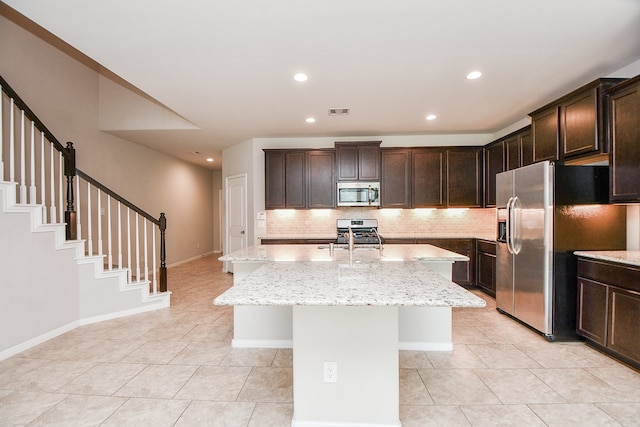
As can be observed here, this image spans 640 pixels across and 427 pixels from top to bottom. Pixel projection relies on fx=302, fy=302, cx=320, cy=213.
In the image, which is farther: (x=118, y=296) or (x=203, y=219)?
(x=203, y=219)

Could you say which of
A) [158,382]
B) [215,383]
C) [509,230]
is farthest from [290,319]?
[509,230]

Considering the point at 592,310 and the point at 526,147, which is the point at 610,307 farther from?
the point at 526,147

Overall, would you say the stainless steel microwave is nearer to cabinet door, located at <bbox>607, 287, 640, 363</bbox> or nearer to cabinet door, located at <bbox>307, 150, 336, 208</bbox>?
cabinet door, located at <bbox>307, 150, 336, 208</bbox>

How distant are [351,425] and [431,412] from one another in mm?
574

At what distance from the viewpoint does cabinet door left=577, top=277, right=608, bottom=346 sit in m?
2.63

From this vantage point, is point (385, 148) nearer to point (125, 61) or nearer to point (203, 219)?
point (125, 61)

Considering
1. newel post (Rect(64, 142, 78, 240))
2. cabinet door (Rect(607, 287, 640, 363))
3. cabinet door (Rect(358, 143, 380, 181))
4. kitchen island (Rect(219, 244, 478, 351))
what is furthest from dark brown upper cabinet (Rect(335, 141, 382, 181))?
newel post (Rect(64, 142, 78, 240))

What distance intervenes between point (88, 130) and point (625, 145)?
21.8ft

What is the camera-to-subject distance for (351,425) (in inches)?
67.2

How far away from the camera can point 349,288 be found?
1.57 meters

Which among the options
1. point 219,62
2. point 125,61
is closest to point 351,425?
point 219,62

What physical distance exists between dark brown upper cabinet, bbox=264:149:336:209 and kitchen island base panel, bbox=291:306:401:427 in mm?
3501

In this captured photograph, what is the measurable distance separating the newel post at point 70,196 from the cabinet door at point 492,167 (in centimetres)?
564

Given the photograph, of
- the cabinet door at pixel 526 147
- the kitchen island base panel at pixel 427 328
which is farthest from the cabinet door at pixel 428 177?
the kitchen island base panel at pixel 427 328
